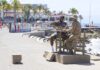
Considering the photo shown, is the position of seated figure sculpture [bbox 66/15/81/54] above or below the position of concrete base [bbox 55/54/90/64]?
above

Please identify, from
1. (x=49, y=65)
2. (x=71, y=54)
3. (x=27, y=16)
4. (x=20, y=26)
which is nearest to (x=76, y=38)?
(x=71, y=54)

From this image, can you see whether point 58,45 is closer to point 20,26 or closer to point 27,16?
point 20,26

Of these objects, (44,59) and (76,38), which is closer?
(76,38)

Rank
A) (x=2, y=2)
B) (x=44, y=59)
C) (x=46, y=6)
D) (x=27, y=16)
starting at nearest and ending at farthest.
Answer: (x=44, y=59)
(x=27, y=16)
(x=2, y=2)
(x=46, y=6)

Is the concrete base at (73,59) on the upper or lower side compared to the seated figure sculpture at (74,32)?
lower

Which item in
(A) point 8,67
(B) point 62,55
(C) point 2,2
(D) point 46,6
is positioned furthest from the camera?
(D) point 46,6

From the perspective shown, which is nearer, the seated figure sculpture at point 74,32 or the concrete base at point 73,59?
the concrete base at point 73,59

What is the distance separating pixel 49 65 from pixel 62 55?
2.59 ft

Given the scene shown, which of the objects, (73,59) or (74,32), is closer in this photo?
(73,59)

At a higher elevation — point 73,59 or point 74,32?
point 74,32

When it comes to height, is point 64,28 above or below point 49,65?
above

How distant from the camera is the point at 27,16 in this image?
4887 inches

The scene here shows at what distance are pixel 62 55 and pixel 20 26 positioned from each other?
47.0 m

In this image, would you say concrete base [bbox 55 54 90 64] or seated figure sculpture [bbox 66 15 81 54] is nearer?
concrete base [bbox 55 54 90 64]
